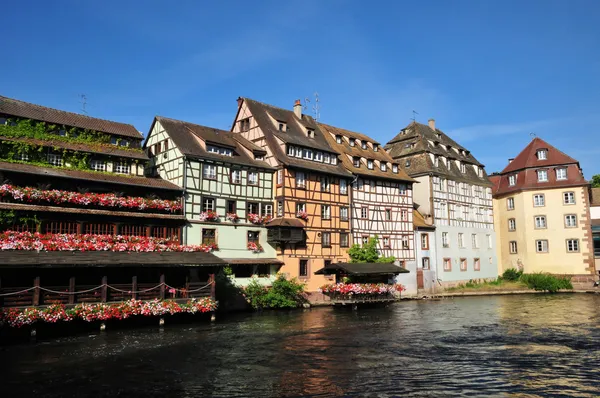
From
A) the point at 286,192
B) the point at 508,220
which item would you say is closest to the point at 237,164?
the point at 286,192

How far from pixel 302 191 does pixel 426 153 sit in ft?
58.1

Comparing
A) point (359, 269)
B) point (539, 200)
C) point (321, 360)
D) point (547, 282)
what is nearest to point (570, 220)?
point (539, 200)

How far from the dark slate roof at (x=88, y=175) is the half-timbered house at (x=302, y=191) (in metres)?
8.44

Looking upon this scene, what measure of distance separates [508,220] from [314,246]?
91.4 feet

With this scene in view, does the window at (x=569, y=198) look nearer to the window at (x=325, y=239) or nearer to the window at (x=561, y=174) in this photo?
the window at (x=561, y=174)

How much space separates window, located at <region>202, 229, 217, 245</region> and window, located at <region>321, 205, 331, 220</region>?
9740 mm

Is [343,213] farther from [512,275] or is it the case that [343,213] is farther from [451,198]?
[512,275]

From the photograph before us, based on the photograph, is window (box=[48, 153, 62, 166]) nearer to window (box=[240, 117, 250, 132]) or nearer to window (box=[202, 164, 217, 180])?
window (box=[202, 164, 217, 180])

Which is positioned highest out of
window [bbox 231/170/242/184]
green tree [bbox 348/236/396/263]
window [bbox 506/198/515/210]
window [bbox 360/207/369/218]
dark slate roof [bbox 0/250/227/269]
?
window [bbox 506/198/515/210]

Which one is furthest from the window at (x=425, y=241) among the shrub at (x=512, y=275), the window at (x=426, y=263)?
the shrub at (x=512, y=275)

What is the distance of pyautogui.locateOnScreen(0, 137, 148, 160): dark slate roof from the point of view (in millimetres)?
29578

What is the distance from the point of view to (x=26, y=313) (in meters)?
21.8

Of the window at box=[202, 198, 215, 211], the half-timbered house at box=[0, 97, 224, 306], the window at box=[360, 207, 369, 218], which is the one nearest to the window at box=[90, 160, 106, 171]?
the half-timbered house at box=[0, 97, 224, 306]

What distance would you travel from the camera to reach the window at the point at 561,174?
174ft
